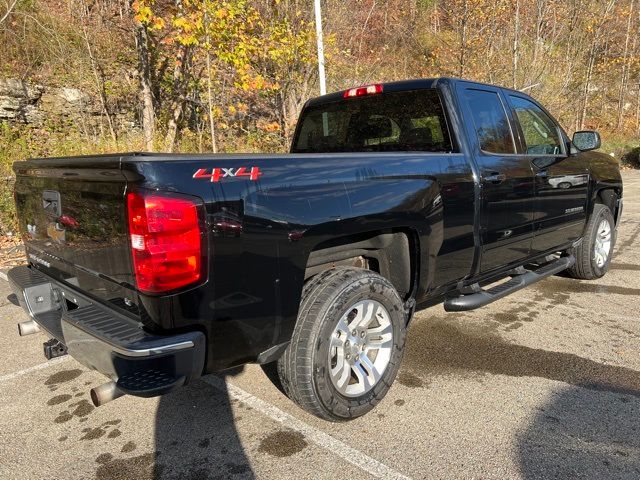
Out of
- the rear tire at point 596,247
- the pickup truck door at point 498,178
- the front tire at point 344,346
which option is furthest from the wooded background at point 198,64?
the front tire at point 344,346

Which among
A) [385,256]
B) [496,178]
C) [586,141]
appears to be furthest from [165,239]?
[586,141]

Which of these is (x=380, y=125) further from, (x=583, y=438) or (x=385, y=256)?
(x=583, y=438)

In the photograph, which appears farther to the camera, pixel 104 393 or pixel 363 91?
pixel 363 91

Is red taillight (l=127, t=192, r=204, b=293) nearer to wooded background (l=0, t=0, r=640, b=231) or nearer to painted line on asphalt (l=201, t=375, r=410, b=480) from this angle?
painted line on asphalt (l=201, t=375, r=410, b=480)

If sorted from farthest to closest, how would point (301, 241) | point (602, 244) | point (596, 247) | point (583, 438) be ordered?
point (602, 244) < point (596, 247) < point (583, 438) < point (301, 241)

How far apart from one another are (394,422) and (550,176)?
2787 millimetres

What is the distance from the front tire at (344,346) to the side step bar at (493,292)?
706 mm

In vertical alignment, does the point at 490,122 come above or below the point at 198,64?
below

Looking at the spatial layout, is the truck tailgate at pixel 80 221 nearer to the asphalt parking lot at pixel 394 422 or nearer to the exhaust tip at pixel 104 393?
the exhaust tip at pixel 104 393

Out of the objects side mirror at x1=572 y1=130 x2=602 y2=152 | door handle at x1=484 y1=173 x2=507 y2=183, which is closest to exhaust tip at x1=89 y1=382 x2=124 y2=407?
door handle at x1=484 y1=173 x2=507 y2=183

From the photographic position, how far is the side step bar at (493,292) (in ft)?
11.8

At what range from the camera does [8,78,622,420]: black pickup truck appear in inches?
82.4

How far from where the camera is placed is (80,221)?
2535mm

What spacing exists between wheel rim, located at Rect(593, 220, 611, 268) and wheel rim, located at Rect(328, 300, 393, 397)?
3700mm
